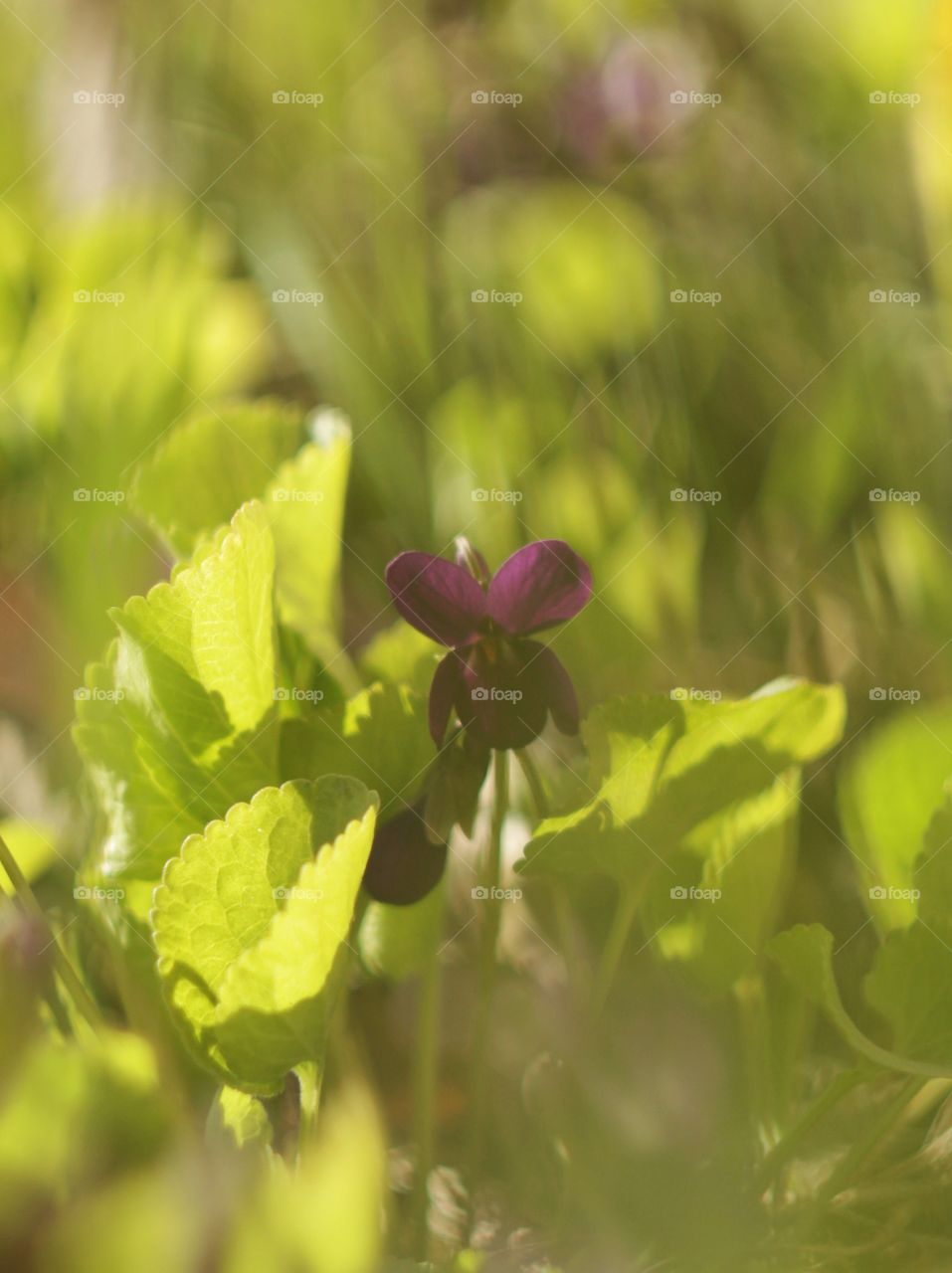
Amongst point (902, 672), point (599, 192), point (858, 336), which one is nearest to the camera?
point (902, 672)

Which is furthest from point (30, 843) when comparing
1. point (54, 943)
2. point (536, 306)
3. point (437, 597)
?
point (536, 306)

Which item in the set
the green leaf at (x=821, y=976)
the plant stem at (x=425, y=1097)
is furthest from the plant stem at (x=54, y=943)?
the green leaf at (x=821, y=976)

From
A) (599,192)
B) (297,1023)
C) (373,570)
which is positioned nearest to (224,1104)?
(297,1023)

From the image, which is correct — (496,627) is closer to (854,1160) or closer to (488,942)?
(488,942)

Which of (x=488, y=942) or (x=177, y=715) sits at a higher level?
(x=177, y=715)

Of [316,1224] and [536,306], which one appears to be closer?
[316,1224]

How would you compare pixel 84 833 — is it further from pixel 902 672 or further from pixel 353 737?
pixel 902 672

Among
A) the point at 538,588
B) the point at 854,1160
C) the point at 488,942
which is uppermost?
the point at 538,588
